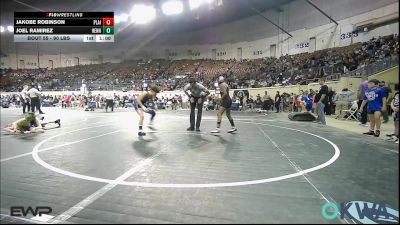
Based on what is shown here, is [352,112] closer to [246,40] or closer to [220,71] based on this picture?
[220,71]

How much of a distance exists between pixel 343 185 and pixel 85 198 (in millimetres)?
2910

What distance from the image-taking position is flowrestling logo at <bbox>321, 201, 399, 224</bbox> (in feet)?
7.88

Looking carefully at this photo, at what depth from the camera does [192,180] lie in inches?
136

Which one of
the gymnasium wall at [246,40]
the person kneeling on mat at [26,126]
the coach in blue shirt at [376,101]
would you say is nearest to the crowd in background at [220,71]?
the gymnasium wall at [246,40]

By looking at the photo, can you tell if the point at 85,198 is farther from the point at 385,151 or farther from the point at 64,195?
the point at 385,151

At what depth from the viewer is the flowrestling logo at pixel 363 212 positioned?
2.40m

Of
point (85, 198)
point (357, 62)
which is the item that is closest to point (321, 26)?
point (357, 62)

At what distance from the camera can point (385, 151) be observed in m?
5.34
